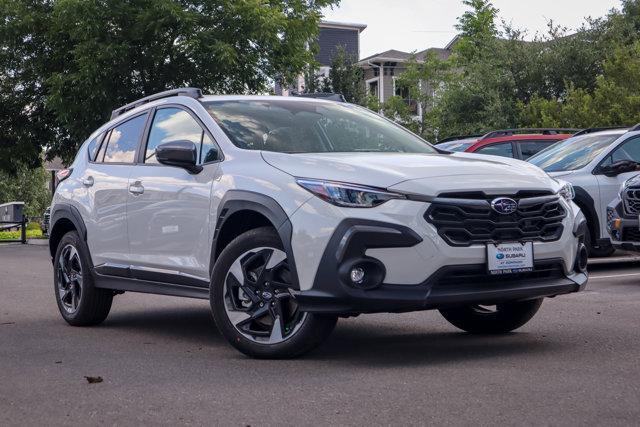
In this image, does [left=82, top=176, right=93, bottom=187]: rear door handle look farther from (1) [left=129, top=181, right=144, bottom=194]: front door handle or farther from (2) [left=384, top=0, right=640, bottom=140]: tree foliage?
(2) [left=384, top=0, right=640, bottom=140]: tree foliage

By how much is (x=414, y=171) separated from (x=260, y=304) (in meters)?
1.20

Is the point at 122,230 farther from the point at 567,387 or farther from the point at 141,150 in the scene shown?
the point at 567,387

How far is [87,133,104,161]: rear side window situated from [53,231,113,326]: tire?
26.1 inches

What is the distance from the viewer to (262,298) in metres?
6.54

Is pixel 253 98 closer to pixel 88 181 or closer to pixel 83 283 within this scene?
pixel 88 181

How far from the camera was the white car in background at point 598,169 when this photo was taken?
1304 cm

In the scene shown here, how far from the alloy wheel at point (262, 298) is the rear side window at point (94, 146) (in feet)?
9.99

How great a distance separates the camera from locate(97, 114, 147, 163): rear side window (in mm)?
8555

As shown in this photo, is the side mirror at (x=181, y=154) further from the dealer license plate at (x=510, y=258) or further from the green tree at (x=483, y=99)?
the green tree at (x=483, y=99)

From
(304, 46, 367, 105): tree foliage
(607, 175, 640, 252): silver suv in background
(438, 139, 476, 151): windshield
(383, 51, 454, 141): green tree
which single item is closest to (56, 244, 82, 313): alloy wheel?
(607, 175, 640, 252): silver suv in background

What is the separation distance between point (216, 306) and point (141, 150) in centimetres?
211

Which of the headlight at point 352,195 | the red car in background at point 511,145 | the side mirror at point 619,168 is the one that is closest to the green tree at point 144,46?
the red car in background at point 511,145

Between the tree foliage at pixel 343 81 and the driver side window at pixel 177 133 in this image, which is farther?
the tree foliage at pixel 343 81

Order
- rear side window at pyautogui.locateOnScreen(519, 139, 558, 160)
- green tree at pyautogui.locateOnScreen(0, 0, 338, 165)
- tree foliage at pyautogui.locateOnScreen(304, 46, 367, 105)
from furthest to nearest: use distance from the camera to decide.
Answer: tree foliage at pyautogui.locateOnScreen(304, 46, 367, 105)
green tree at pyautogui.locateOnScreen(0, 0, 338, 165)
rear side window at pyautogui.locateOnScreen(519, 139, 558, 160)
